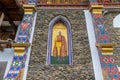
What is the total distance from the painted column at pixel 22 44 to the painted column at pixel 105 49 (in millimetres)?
2931

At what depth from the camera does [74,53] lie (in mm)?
7469

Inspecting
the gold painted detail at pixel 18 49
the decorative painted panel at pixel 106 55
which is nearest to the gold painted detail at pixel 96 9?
the decorative painted panel at pixel 106 55

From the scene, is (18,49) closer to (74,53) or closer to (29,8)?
(74,53)

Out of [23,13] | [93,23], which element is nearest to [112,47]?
[93,23]

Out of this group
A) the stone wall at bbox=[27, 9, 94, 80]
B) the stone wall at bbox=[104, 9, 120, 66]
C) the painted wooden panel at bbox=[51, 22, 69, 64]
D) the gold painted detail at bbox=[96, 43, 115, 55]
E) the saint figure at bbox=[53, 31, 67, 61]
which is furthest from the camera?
the stone wall at bbox=[104, 9, 120, 66]

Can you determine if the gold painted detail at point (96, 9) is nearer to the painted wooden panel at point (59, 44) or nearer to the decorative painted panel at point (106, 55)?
the decorative painted panel at point (106, 55)

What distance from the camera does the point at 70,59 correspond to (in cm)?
738

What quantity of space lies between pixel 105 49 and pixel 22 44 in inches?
132

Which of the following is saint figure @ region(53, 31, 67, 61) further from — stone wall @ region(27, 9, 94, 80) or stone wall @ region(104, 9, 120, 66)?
stone wall @ region(104, 9, 120, 66)

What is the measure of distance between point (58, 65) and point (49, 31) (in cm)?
192

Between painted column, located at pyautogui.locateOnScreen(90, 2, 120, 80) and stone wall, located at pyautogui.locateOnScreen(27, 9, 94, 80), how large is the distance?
494mm

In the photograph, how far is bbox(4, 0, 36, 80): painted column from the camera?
21.6ft

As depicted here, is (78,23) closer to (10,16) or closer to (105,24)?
(105,24)

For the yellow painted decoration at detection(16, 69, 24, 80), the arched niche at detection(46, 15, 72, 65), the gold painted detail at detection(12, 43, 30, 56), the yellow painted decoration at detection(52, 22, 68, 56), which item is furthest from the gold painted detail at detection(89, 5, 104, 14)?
the yellow painted decoration at detection(16, 69, 24, 80)
